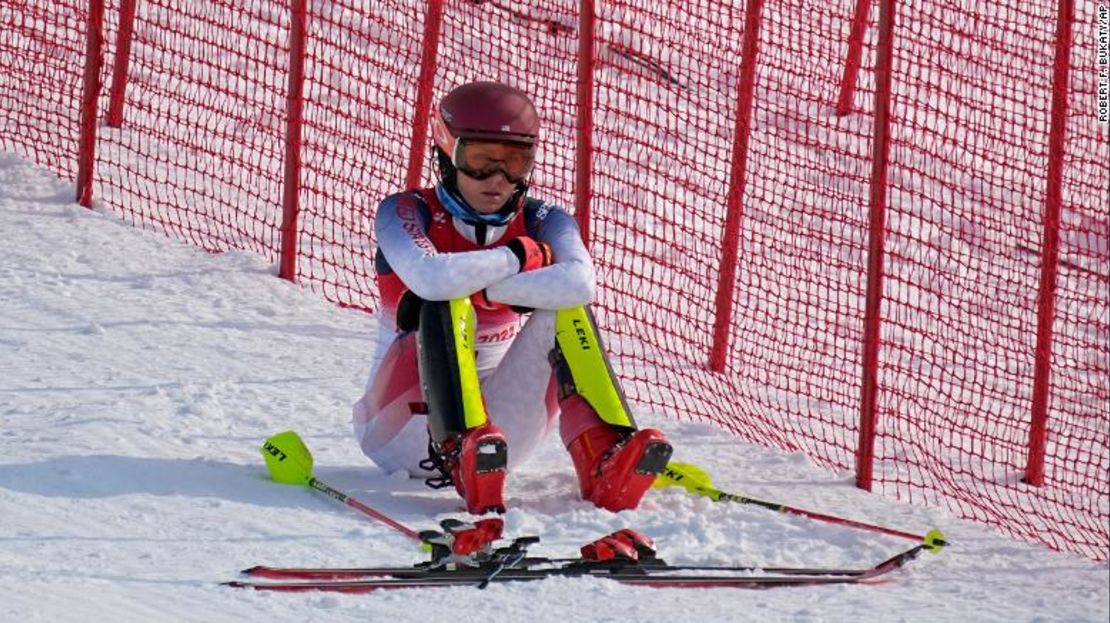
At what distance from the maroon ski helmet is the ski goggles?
2 cm

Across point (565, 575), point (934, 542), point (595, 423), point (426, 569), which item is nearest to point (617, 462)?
point (595, 423)

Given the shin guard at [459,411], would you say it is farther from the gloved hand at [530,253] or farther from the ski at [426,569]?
the ski at [426,569]

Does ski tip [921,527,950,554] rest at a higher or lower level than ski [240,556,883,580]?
higher

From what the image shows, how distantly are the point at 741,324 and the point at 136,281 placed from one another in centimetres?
297

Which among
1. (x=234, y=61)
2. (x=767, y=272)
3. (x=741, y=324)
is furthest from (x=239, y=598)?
(x=234, y=61)

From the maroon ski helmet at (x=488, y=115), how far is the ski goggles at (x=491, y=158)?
2cm

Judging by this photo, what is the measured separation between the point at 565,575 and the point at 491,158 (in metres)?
1.50

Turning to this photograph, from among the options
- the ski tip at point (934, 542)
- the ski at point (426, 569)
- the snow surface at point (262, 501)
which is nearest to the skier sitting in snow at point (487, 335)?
the snow surface at point (262, 501)

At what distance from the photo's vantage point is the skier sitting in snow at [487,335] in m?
7.03

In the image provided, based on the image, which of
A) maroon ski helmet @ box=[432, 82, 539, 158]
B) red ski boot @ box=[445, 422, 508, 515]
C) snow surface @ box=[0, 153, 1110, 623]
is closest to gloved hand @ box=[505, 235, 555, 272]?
maroon ski helmet @ box=[432, 82, 539, 158]

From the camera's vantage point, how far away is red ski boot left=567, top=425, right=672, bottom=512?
23.0 feet

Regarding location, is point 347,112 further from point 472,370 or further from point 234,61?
point 472,370

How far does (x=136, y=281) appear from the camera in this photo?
30.9ft

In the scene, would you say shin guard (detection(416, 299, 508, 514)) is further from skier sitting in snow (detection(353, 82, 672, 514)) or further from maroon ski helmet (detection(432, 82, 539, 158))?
maroon ski helmet (detection(432, 82, 539, 158))
